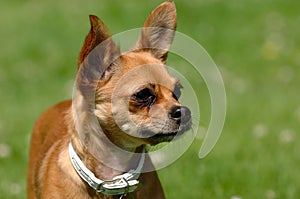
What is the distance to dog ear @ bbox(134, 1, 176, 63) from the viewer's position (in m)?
4.34

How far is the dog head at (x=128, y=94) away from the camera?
3.95m

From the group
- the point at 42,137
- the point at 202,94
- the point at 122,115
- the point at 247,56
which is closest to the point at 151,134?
the point at 122,115

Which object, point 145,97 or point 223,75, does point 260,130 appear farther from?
point 145,97

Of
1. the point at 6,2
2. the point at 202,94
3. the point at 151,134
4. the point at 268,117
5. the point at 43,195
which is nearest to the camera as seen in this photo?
the point at 151,134

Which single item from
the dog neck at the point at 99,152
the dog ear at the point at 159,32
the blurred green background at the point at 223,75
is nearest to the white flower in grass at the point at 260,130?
the blurred green background at the point at 223,75

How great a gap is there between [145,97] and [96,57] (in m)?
0.35

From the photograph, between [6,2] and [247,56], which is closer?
[247,56]

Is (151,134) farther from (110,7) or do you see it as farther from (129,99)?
(110,7)

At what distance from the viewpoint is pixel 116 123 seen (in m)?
4.06

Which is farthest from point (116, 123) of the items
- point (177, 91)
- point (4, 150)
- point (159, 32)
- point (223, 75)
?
point (223, 75)

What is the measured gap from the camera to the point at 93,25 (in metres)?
3.73

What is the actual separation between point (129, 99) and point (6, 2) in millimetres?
11184

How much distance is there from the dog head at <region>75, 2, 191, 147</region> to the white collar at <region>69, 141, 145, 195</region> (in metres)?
0.19

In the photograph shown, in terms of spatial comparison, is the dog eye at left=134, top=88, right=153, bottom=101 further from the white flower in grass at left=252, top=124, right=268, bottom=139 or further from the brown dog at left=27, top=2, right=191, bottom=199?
the white flower in grass at left=252, top=124, right=268, bottom=139
